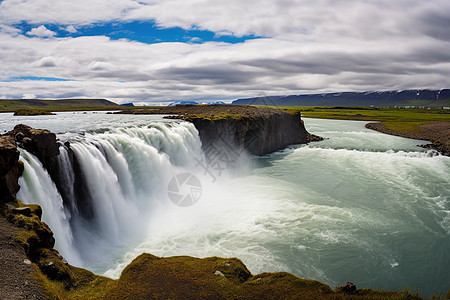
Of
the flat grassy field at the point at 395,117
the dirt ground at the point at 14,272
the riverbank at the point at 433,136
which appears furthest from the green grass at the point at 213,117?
the riverbank at the point at 433,136

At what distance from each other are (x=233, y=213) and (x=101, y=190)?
8.49m

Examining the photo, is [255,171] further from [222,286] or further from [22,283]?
[22,283]

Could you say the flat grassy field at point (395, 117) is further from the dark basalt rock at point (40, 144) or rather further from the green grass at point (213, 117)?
the dark basalt rock at point (40, 144)

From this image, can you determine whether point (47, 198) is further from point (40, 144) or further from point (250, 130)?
point (250, 130)

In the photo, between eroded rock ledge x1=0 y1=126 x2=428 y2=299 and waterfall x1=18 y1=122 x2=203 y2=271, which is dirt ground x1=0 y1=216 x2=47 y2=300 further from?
waterfall x1=18 y1=122 x2=203 y2=271

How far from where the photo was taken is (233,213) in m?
19.5

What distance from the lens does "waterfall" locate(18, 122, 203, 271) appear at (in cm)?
1273

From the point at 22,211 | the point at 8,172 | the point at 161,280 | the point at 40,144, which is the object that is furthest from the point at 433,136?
the point at 8,172

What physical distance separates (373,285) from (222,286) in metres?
7.66

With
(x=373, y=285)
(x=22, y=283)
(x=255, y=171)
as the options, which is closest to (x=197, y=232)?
(x=373, y=285)

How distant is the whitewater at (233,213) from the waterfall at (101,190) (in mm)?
59

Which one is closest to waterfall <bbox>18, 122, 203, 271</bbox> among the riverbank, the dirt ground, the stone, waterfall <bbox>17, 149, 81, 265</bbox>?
waterfall <bbox>17, 149, 81, 265</bbox>

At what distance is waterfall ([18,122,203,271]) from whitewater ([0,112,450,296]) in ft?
0.20

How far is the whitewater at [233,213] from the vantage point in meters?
12.8
